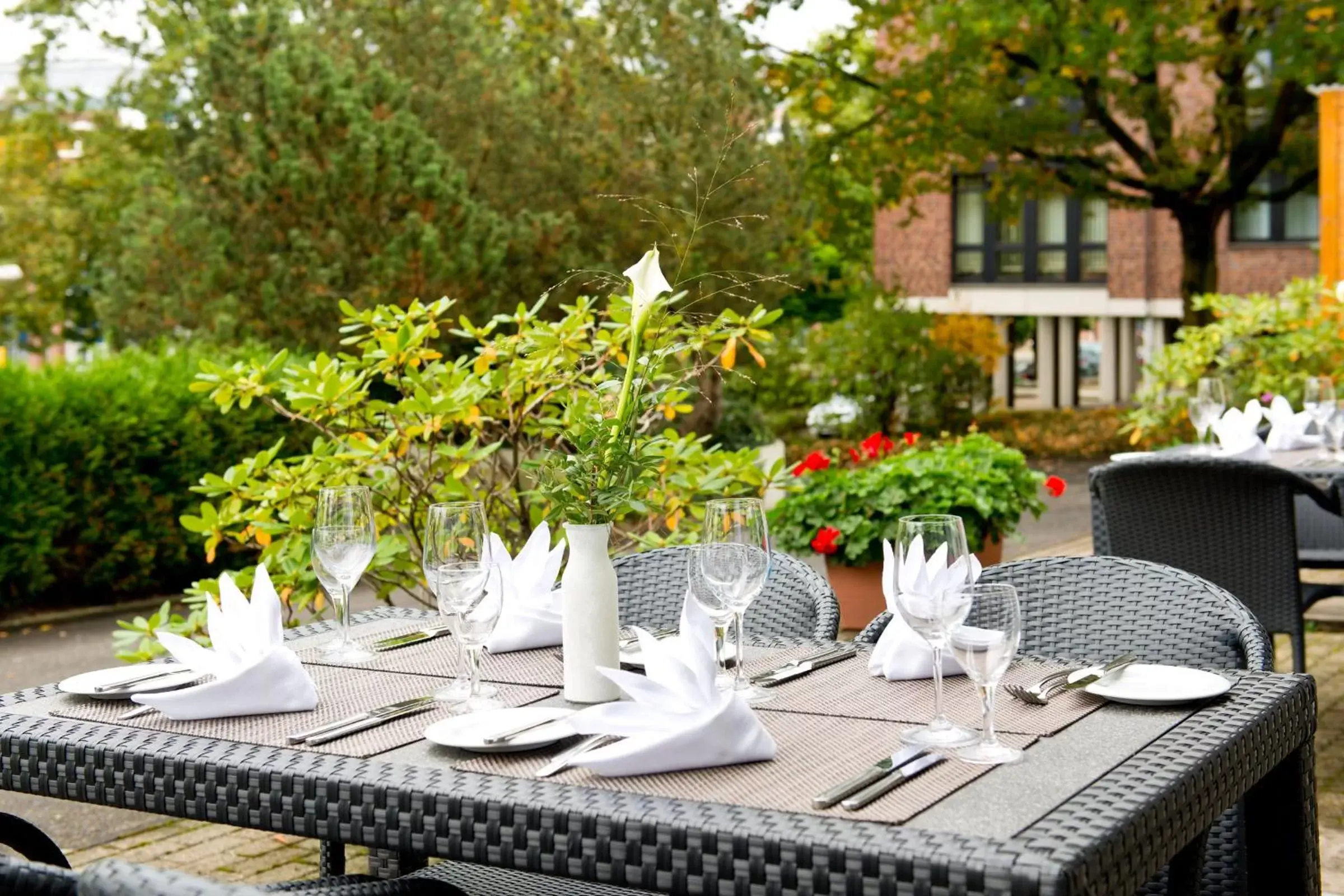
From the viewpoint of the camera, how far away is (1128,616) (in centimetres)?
327

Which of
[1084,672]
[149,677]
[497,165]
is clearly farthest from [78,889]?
[497,165]

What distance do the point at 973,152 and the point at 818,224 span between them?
208 centimetres

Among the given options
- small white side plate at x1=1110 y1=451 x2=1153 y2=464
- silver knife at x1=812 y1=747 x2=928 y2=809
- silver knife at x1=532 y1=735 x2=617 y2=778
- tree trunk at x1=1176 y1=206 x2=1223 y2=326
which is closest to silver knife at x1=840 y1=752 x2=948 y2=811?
silver knife at x1=812 y1=747 x2=928 y2=809

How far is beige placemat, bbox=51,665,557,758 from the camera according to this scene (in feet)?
7.91

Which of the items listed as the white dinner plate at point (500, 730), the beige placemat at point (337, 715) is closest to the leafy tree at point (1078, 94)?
the beige placemat at point (337, 715)

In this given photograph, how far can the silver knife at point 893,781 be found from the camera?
2027 millimetres

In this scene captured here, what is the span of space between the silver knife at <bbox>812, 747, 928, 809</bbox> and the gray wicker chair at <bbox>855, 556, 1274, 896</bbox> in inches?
33.3

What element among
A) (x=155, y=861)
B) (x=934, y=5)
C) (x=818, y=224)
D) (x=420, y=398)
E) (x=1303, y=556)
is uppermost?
(x=934, y=5)

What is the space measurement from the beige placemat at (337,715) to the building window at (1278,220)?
31.2m

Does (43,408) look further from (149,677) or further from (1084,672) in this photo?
(1084,672)

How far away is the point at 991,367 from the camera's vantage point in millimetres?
22266

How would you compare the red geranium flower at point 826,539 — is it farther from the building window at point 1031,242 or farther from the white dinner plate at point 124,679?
the building window at point 1031,242

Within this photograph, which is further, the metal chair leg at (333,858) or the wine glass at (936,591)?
the metal chair leg at (333,858)

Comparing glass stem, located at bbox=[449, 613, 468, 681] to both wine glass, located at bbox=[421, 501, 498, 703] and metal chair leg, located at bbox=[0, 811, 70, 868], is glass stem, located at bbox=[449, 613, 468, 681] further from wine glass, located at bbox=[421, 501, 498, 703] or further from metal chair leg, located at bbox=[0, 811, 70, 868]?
metal chair leg, located at bbox=[0, 811, 70, 868]
